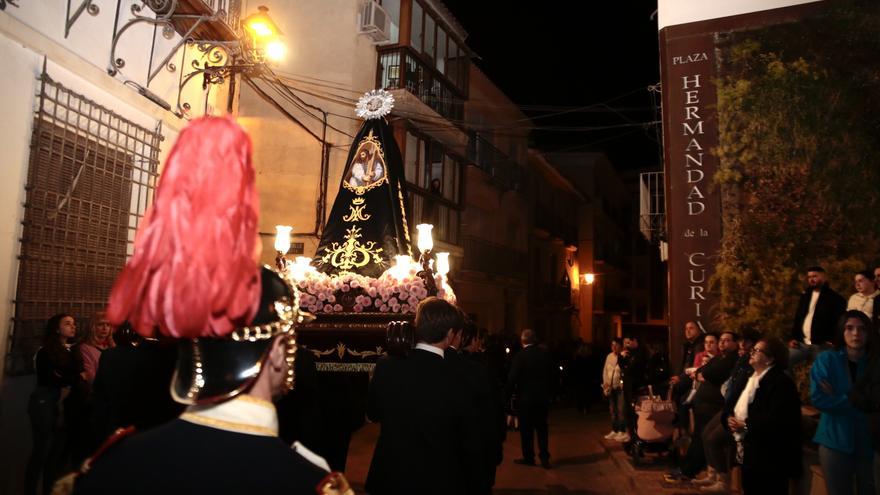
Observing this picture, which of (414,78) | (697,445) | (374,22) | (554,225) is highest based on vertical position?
(374,22)

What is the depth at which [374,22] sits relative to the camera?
14.0 metres

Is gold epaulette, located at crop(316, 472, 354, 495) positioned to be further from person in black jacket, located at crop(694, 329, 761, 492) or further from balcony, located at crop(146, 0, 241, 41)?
balcony, located at crop(146, 0, 241, 41)

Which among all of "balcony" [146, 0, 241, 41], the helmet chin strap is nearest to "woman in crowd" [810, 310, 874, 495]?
the helmet chin strap

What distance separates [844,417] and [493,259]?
17645 millimetres

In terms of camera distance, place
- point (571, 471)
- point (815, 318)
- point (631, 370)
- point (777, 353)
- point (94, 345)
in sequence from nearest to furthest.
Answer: point (777, 353), point (94, 345), point (815, 318), point (571, 471), point (631, 370)

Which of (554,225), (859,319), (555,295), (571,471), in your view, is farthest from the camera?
(554,225)

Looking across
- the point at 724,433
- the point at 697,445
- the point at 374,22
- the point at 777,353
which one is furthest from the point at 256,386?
the point at 374,22

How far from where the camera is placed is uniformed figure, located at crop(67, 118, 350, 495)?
1.54 meters

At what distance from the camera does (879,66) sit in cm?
774

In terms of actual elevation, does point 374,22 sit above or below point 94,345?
above

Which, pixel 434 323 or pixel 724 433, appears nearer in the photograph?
pixel 434 323

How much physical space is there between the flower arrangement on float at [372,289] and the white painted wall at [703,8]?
5.75 meters

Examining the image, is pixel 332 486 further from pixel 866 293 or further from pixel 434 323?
pixel 866 293

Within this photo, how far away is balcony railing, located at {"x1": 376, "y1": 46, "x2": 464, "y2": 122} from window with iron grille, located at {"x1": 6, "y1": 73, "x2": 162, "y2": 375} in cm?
809
